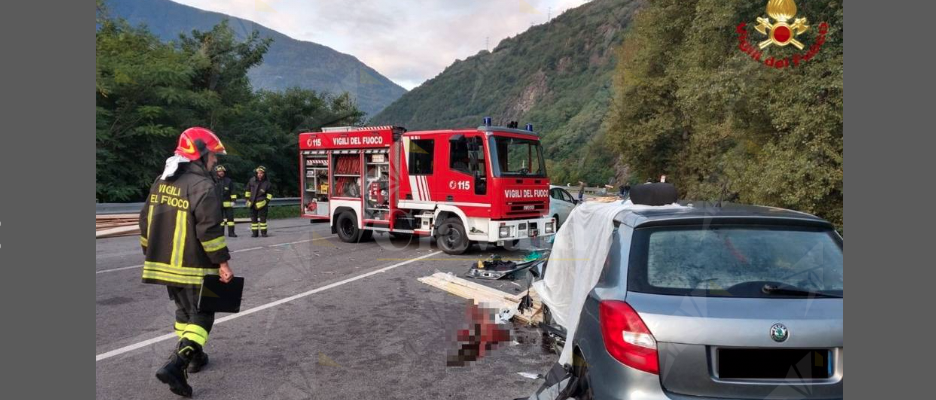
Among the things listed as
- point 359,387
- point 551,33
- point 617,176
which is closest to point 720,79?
point 359,387

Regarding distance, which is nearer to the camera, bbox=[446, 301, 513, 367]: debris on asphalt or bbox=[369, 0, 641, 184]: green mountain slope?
bbox=[446, 301, 513, 367]: debris on asphalt

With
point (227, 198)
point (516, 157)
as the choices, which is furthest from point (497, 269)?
point (227, 198)

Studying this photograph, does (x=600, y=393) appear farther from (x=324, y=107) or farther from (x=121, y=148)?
(x=324, y=107)

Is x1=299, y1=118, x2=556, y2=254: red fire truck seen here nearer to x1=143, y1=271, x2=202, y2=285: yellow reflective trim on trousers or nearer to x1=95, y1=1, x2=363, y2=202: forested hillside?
x1=143, y1=271, x2=202, y2=285: yellow reflective trim on trousers

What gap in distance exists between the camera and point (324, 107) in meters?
34.8

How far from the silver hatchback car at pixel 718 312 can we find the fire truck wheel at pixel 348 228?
11.2 meters

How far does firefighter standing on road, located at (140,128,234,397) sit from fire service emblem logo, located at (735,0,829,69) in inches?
455

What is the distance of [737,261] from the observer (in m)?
2.81

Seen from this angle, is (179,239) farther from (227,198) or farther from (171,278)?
(227,198)

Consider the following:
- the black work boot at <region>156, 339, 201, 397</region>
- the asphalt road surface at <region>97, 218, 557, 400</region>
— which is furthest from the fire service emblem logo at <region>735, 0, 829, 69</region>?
the black work boot at <region>156, 339, 201, 397</region>

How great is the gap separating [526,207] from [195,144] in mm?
8548

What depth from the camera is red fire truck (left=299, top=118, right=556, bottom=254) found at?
11492mm

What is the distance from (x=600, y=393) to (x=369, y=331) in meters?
3.43

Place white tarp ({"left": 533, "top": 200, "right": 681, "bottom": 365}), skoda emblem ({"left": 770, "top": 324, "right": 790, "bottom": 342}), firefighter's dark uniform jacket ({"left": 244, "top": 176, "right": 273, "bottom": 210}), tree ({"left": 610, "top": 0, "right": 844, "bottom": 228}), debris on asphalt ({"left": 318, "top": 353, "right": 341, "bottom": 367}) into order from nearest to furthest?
skoda emblem ({"left": 770, "top": 324, "right": 790, "bottom": 342}), white tarp ({"left": 533, "top": 200, "right": 681, "bottom": 365}), debris on asphalt ({"left": 318, "top": 353, "right": 341, "bottom": 367}), tree ({"left": 610, "top": 0, "right": 844, "bottom": 228}), firefighter's dark uniform jacket ({"left": 244, "top": 176, "right": 273, "bottom": 210})
